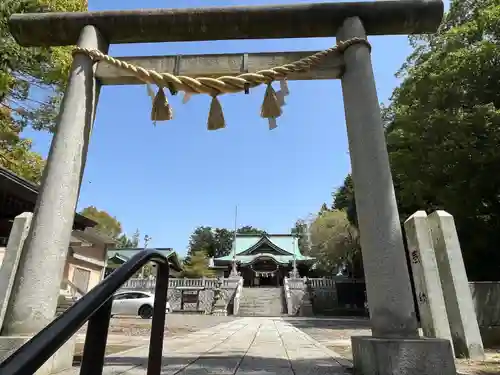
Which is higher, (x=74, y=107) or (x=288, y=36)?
(x=288, y=36)

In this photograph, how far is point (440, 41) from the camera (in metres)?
13.5

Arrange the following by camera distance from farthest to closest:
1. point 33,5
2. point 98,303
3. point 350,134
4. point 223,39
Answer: point 33,5 < point 223,39 < point 350,134 < point 98,303

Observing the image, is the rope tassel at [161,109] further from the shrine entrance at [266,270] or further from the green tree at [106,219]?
the green tree at [106,219]

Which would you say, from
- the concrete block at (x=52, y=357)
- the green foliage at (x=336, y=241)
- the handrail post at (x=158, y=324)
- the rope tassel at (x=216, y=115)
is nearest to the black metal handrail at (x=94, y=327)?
the handrail post at (x=158, y=324)

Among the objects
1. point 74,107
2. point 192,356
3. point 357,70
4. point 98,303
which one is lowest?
point 192,356

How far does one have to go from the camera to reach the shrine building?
117 ft

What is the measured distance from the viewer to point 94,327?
1412mm

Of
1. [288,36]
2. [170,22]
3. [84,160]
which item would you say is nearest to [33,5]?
[170,22]

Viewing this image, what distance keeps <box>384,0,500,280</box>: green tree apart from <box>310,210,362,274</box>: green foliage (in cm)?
1620

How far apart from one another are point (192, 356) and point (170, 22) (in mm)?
3988

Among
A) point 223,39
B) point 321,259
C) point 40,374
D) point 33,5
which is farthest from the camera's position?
point 321,259

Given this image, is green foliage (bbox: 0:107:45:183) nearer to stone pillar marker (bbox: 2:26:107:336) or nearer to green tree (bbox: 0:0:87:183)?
green tree (bbox: 0:0:87:183)

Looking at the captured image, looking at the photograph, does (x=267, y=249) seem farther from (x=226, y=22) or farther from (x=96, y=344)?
(x=96, y=344)

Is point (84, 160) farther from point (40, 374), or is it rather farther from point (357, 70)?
point (357, 70)
